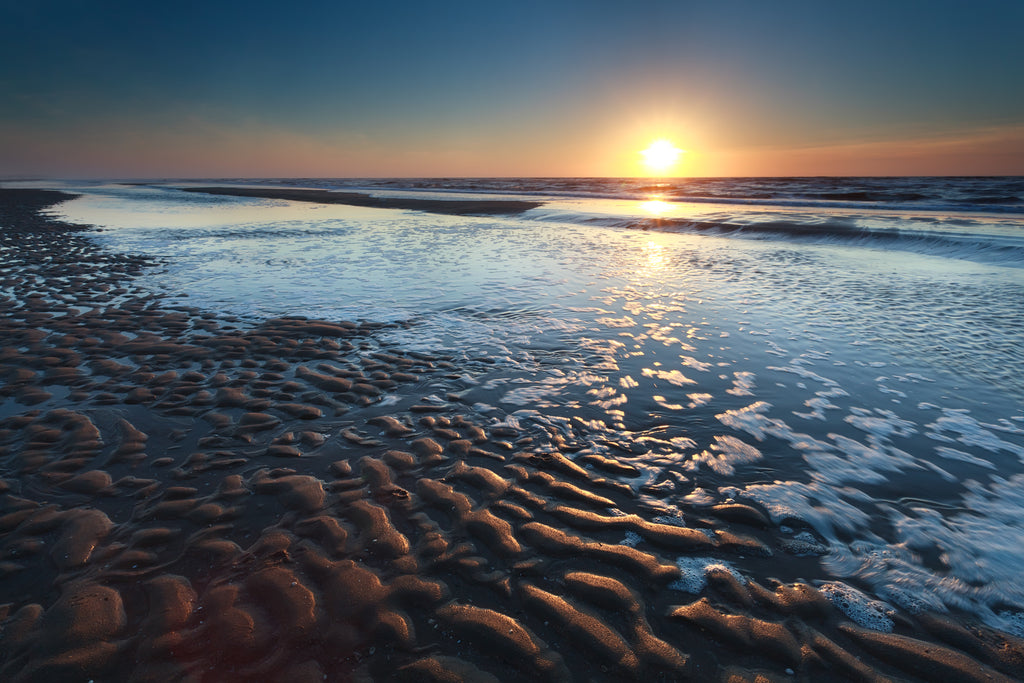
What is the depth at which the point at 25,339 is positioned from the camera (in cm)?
763

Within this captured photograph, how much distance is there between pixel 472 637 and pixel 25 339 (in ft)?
30.9

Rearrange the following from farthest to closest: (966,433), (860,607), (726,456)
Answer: (966,433) → (726,456) → (860,607)

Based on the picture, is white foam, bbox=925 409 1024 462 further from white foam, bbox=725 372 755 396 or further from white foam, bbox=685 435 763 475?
white foam, bbox=685 435 763 475

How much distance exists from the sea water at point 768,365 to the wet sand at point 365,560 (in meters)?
0.33

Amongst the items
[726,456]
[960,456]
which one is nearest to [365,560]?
[726,456]

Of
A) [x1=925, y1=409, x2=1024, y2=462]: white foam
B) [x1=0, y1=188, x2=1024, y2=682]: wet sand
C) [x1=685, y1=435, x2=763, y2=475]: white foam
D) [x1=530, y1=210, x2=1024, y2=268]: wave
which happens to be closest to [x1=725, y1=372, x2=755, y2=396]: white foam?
[x1=685, y1=435, x2=763, y2=475]: white foam

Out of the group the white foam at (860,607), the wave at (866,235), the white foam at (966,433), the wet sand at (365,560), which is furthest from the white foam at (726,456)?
the wave at (866,235)

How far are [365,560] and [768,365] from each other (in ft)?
20.8

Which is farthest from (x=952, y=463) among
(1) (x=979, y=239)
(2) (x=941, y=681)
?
(1) (x=979, y=239)

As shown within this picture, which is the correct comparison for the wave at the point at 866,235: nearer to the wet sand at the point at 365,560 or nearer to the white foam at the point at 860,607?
the white foam at the point at 860,607

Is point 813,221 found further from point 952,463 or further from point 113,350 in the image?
point 113,350

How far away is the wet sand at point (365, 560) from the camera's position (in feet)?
8.73

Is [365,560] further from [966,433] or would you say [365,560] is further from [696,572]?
[966,433]

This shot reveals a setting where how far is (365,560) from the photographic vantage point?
11.0ft
